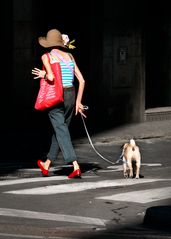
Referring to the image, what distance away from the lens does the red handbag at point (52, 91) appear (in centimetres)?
1219

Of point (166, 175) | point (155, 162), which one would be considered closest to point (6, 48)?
point (155, 162)

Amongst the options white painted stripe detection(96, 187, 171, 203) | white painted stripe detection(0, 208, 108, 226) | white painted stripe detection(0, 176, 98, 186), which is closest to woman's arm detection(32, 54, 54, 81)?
white painted stripe detection(0, 176, 98, 186)

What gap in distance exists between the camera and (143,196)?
10625 millimetres

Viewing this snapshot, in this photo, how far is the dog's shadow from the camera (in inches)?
519

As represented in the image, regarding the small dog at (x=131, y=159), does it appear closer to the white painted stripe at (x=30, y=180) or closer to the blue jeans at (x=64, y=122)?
the blue jeans at (x=64, y=122)

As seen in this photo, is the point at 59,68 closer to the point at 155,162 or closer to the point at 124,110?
the point at 155,162

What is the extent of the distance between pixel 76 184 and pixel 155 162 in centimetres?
317

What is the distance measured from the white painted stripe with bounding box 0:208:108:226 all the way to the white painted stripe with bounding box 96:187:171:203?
3.65ft

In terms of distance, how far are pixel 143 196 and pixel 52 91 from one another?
2120mm

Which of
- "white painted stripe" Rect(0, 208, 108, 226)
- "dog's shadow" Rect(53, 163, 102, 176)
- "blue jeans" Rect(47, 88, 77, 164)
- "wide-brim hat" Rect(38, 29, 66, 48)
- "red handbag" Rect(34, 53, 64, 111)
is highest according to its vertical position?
"wide-brim hat" Rect(38, 29, 66, 48)

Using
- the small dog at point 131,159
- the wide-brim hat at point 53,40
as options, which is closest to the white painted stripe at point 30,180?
the small dog at point 131,159

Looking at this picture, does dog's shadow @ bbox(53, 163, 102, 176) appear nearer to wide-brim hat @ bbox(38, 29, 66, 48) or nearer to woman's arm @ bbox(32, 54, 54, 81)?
woman's arm @ bbox(32, 54, 54, 81)

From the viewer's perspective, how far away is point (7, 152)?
15461mm

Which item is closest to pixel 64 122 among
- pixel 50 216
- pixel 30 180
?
pixel 30 180
